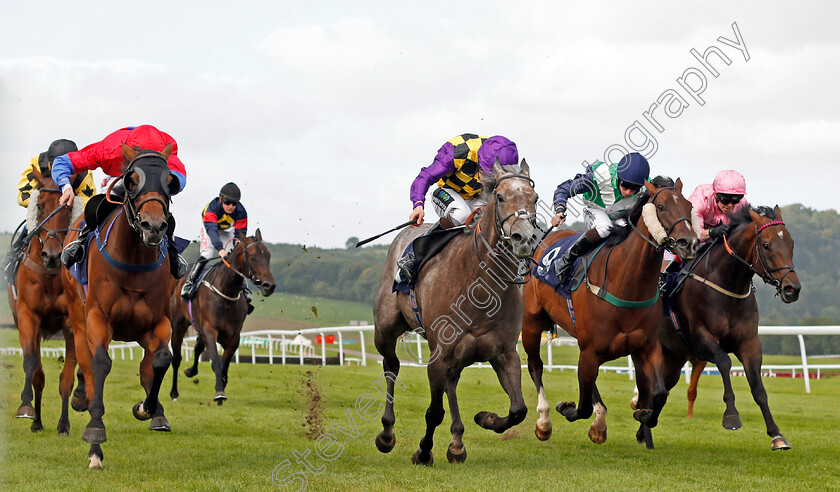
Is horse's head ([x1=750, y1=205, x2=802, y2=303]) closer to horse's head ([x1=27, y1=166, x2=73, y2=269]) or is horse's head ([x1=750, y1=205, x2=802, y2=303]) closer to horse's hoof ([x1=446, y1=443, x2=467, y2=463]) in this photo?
horse's hoof ([x1=446, y1=443, x2=467, y2=463])

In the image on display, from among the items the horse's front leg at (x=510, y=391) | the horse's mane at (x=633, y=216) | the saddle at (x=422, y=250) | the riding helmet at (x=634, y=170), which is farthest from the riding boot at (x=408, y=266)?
the riding helmet at (x=634, y=170)

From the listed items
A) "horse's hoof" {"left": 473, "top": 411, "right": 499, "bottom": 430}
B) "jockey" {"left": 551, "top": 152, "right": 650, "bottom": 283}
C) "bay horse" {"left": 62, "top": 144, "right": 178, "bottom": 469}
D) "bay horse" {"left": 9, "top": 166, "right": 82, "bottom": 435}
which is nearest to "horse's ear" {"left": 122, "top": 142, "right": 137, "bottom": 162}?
"bay horse" {"left": 62, "top": 144, "right": 178, "bottom": 469}

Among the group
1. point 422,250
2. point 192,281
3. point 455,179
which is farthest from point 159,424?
point 192,281

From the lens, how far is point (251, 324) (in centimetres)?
4978

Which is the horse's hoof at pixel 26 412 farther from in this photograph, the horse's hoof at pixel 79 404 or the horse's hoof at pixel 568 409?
the horse's hoof at pixel 568 409

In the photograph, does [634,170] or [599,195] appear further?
[599,195]

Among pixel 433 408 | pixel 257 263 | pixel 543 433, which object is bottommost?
pixel 543 433

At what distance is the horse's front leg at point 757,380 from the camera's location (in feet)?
21.5

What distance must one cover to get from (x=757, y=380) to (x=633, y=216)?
1.71 m

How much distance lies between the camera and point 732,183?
759cm

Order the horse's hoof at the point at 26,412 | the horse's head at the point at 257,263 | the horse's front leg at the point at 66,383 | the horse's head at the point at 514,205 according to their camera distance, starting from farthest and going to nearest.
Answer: the horse's head at the point at 257,263, the horse's hoof at the point at 26,412, the horse's front leg at the point at 66,383, the horse's head at the point at 514,205

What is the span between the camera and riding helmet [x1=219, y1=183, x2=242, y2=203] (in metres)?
11.5

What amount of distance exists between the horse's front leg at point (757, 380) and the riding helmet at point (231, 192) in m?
6.97

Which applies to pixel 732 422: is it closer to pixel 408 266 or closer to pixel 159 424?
pixel 408 266
